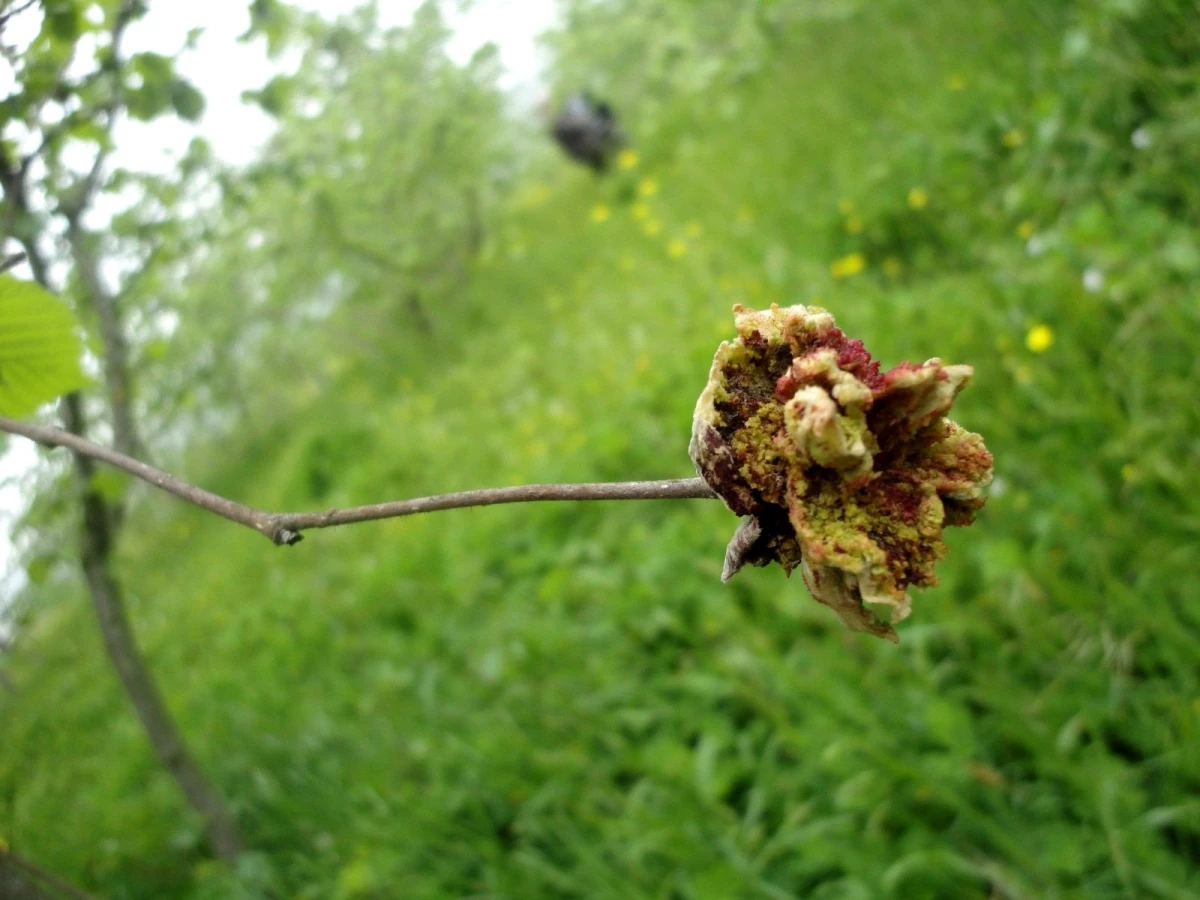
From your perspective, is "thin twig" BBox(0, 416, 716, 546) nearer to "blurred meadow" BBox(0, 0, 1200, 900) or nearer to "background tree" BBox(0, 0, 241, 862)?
"background tree" BBox(0, 0, 241, 862)

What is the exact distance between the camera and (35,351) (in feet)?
3.03

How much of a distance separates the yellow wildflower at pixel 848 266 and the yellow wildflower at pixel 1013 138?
2.17 feet

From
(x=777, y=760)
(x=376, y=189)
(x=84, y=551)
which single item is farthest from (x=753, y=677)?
(x=376, y=189)

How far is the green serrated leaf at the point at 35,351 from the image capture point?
0.90 meters

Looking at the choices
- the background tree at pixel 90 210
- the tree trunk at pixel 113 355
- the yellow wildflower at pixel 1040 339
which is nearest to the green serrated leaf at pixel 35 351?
the background tree at pixel 90 210

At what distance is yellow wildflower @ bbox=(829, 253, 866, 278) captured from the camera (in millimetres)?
3516

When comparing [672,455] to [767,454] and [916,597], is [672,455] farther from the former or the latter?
[767,454]

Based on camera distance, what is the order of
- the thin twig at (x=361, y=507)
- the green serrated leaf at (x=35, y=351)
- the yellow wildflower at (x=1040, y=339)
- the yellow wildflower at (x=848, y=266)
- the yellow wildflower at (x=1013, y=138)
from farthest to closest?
the yellow wildflower at (x=848, y=266) < the yellow wildflower at (x=1013, y=138) < the yellow wildflower at (x=1040, y=339) < the green serrated leaf at (x=35, y=351) < the thin twig at (x=361, y=507)

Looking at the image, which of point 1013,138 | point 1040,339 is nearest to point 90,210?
point 1040,339

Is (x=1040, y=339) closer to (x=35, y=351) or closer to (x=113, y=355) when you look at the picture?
(x=35, y=351)

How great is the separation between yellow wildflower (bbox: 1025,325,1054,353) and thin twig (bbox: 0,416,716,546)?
2.16m

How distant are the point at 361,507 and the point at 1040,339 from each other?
236 cm

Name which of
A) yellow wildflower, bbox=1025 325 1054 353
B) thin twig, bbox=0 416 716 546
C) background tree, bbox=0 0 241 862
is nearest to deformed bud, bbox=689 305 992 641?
thin twig, bbox=0 416 716 546

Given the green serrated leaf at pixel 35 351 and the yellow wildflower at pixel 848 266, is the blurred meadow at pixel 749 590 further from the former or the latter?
the green serrated leaf at pixel 35 351
